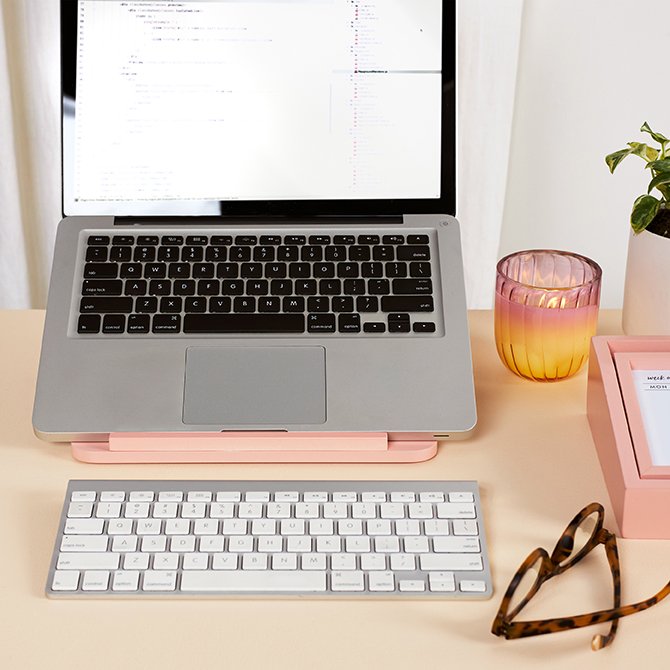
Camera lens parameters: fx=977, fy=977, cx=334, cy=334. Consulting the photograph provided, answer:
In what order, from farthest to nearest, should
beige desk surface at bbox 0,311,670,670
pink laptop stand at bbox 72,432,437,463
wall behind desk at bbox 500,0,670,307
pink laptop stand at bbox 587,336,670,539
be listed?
wall behind desk at bbox 500,0,670,307 < pink laptop stand at bbox 72,432,437,463 < pink laptop stand at bbox 587,336,670,539 < beige desk surface at bbox 0,311,670,670

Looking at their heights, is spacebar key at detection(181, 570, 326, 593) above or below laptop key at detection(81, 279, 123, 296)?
below

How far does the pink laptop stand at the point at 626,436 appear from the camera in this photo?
74cm

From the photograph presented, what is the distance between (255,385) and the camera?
874mm

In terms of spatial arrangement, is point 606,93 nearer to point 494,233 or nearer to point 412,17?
point 494,233

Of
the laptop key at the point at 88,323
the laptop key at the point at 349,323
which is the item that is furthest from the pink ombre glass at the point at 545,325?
the laptop key at the point at 88,323

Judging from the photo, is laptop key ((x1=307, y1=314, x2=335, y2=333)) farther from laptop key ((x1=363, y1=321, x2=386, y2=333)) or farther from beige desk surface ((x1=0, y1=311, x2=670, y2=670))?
beige desk surface ((x1=0, y1=311, x2=670, y2=670))

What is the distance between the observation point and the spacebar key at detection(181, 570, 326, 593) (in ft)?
2.25

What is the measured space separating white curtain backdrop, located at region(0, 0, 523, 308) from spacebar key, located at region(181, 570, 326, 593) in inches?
50.7

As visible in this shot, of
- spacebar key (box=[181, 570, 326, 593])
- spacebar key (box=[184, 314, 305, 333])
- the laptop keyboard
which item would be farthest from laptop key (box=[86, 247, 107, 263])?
spacebar key (box=[181, 570, 326, 593])

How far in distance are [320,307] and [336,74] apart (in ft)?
0.79

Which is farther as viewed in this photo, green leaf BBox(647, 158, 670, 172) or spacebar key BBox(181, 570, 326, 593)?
green leaf BBox(647, 158, 670, 172)

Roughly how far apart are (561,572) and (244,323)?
1.21ft

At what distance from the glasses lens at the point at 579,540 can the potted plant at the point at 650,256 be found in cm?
28

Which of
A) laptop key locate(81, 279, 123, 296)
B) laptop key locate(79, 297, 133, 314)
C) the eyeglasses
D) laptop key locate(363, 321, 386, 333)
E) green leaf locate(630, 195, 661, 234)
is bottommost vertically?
the eyeglasses
